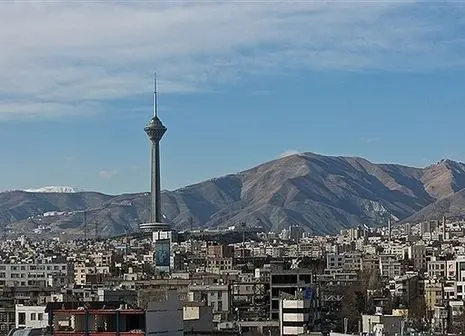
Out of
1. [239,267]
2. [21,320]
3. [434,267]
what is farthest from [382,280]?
[21,320]

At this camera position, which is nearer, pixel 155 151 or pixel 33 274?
pixel 33 274

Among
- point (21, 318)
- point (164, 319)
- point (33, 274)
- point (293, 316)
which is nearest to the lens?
point (164, 319)

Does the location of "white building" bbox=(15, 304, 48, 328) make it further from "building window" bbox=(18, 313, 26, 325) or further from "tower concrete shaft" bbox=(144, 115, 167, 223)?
"tower concrete shaft" bbox=(144, 115, 167, 223)

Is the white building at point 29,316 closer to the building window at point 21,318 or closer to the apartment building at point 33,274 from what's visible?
the building window at point 21,318

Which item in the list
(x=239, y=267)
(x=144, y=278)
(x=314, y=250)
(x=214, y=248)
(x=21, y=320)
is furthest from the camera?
(x=314, y=250)

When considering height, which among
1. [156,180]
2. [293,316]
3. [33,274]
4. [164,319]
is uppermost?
[156,180]

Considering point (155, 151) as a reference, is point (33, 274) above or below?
below

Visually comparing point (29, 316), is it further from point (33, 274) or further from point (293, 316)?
point (33, 274)

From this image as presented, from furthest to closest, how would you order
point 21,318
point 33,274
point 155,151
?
point 155,151 < point 33,274 < point 21,318

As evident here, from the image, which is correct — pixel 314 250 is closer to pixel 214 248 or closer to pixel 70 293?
pixel 214 248

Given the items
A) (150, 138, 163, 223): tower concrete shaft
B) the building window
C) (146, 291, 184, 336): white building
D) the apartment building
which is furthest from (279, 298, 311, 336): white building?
(150, 138, 163, 223): tower concrete shaft

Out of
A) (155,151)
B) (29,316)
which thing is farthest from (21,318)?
(155,151)

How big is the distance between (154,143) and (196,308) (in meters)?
121

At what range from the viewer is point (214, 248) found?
99.1 m
